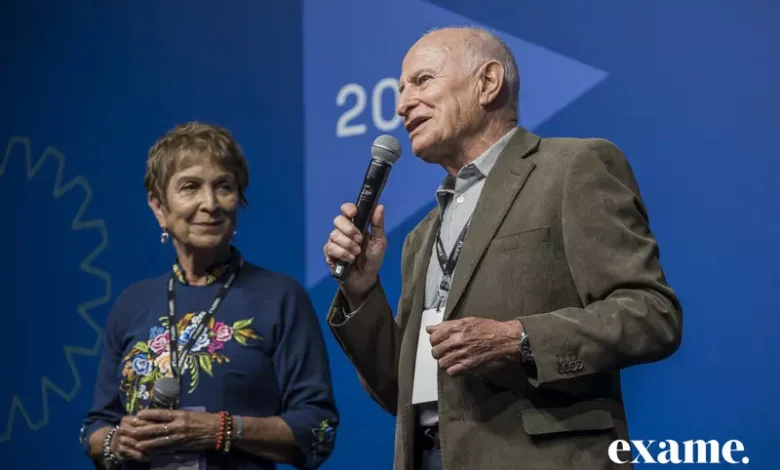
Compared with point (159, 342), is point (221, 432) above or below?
below

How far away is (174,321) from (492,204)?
0.97 m

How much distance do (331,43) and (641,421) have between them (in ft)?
5.39

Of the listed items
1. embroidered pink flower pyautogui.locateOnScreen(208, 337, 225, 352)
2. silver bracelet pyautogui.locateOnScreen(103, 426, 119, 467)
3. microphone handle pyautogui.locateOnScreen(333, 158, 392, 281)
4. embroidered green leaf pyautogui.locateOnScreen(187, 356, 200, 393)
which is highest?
microphone handle pyautogui.locateOnScreen(333, 158, 392, 281)

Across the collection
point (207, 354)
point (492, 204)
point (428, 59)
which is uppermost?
point (428, 59)

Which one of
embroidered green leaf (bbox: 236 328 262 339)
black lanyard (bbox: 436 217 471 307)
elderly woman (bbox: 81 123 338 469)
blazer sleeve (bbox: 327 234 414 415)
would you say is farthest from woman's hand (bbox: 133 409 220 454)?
black lanyard (bbox: 436 217 471 307)

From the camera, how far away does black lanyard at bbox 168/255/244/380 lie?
2535 mm

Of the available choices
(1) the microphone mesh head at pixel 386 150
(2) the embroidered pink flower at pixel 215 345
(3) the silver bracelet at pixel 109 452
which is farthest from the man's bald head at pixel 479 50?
(3) the silver bracelet at pixel 109 452

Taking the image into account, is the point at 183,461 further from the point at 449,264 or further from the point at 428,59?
the point at 428,59

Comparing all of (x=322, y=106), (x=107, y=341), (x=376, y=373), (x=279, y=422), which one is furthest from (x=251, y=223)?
(x=376, y=373)

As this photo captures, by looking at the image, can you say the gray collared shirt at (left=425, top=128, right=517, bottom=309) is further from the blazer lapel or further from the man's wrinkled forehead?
the man's wrinkled forehead

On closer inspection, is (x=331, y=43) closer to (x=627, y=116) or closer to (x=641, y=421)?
(x=627, y=116)

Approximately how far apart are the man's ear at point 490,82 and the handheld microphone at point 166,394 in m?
0.95

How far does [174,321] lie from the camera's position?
2.62 metres

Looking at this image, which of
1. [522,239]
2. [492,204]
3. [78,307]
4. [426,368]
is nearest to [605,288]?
[522,239]
